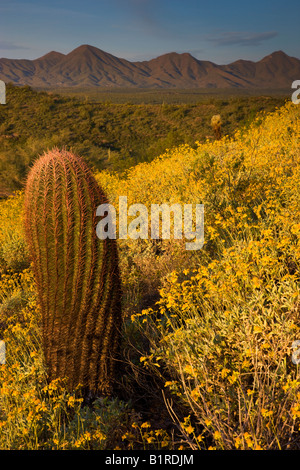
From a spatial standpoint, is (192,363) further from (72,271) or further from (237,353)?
(72,271)

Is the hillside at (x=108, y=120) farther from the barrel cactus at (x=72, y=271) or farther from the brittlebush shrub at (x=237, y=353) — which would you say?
the brittlebush shrub at (x=237, y=353)

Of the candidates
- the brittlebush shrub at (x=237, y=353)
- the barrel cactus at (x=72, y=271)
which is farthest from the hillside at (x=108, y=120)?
the brittlebush shrub at (x=237, y=353)

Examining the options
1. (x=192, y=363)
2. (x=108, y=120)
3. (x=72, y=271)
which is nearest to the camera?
(x=192, y=363)

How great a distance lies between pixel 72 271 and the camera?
9.30ft

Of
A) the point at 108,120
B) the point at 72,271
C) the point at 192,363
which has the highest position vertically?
the point at 108,120

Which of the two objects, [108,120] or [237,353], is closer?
[237,353]

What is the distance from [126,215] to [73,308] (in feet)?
12.5

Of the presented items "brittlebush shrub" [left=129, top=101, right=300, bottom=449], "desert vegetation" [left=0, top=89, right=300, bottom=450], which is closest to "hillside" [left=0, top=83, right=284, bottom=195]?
"desert vegetation" [left=0, top=89, right=300, bottom=450]

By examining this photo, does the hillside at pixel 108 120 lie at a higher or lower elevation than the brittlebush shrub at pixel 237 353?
higher

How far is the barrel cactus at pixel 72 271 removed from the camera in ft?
9.20

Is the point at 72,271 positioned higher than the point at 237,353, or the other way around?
the point at 72,271

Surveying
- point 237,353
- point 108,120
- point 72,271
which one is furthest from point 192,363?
point 108,120

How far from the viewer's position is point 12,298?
196 inches

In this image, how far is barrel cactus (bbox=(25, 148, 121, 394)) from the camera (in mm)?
2805
